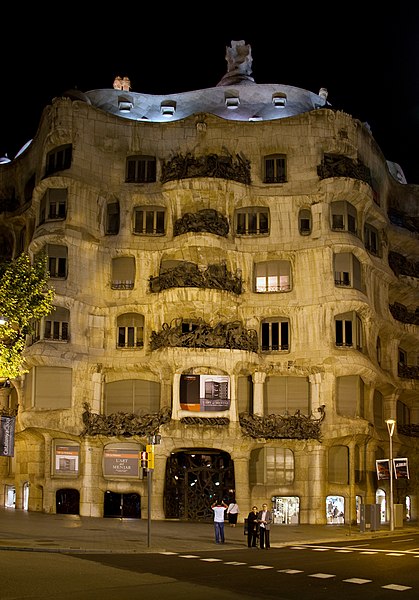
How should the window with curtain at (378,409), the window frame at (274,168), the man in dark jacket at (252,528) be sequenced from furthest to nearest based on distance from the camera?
the window with curtain at (378,409)
the window frame at (274,168)
the man in dark jacket at (252,528)

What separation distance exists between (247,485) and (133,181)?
69.1ft

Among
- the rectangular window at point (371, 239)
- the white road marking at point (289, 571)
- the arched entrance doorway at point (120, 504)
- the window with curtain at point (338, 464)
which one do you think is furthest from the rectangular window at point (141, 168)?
the white road marking at point (289, 571)

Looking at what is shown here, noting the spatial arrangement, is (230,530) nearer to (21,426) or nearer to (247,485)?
(247,485)

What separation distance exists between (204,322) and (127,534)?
18.7 meters

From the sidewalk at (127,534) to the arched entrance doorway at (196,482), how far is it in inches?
81.3

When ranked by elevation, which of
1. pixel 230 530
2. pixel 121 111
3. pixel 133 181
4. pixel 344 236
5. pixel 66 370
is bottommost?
pixel 230 530

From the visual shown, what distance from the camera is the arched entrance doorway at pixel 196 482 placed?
50750 millimetres

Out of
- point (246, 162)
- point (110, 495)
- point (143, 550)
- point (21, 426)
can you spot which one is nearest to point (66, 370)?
point (21, 426)

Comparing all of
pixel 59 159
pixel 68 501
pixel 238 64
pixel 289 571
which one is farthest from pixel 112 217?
pixel 289 571

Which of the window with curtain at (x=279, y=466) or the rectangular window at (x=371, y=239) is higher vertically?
the rectangular window at (x=371, y=239)

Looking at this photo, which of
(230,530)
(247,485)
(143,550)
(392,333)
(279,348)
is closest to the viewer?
(143,550)

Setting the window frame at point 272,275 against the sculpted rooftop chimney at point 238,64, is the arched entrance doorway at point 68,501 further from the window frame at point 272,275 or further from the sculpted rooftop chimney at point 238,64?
the sculpted rooftop chimney at point 238,64

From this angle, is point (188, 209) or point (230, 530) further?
point (188, 209)

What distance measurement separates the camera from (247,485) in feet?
164
